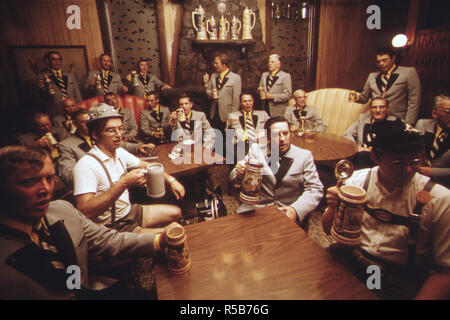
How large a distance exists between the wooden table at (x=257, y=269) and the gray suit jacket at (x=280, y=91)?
4360mm

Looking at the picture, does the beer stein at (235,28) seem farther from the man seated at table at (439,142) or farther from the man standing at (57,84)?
the man seated at table at (439,142)

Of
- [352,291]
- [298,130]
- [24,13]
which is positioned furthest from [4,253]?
[24,13]

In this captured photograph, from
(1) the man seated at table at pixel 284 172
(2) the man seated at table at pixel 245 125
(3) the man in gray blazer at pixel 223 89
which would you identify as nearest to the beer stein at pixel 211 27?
(3) the man in gray blazer at pixel 223 89

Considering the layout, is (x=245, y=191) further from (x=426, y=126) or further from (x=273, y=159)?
(x=426, y=126)

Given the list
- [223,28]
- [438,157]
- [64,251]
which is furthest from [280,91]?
[64,251]

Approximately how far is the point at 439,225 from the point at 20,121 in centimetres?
713

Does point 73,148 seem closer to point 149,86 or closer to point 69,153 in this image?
point 69,153

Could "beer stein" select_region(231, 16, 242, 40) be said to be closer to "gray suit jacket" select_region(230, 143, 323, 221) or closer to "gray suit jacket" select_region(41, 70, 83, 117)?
"gray suit jacket" select_region(41, 70, 83, 117)

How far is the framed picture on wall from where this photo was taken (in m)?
5.36

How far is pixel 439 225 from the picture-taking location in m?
1.29

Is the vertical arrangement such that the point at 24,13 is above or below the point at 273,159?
above

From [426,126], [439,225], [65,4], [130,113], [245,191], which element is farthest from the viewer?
[65,4]

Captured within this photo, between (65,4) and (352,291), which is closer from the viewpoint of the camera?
(352,291)

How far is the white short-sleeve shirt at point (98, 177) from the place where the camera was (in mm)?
1928
